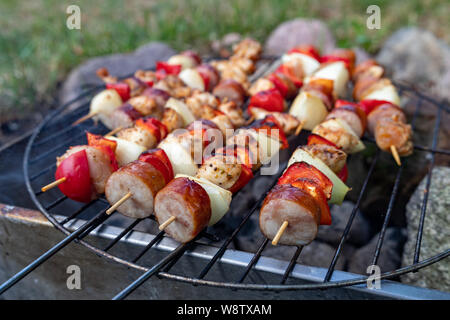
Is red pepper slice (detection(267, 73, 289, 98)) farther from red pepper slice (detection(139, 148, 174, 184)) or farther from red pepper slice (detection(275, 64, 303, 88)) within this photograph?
red pepper slice (detection(139, 148, 174, 184))

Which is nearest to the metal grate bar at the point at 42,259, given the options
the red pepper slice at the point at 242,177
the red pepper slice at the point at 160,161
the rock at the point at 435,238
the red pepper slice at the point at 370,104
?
the red pepper slice at the point at 160,161

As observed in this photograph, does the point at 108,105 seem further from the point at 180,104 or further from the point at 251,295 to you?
the point at 251,295

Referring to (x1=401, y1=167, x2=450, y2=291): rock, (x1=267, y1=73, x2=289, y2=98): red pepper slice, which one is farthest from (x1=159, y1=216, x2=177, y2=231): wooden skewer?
(x1=267, y1=73, x2=289, y2=98): red pepper slice

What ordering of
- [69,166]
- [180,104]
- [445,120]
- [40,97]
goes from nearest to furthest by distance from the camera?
[69,166] < [180,104] < [445,120] < [40,97]

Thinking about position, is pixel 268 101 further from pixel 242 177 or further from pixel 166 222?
pixel 166 222

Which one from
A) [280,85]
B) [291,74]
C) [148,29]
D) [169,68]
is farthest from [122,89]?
[148,29]

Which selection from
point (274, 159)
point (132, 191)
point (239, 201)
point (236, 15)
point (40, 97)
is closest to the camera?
point (132, 191)
